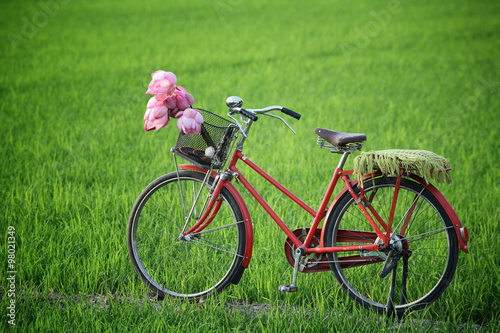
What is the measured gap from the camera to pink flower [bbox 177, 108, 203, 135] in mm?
2934

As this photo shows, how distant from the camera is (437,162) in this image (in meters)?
2.81

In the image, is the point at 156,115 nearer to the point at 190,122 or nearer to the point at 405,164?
the point at 190,122

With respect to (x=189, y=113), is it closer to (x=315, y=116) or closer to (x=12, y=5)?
(x=315, y=116)

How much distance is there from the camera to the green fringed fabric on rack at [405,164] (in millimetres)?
2779

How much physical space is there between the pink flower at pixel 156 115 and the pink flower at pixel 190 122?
4.8 inches

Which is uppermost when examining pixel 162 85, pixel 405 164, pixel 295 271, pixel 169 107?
pixel 162 85

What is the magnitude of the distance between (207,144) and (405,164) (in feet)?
3.98

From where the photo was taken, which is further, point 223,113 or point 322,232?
point 223,113

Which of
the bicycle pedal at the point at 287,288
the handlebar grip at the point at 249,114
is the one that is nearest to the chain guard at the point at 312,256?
the bicycle pedal at the point at 287,288

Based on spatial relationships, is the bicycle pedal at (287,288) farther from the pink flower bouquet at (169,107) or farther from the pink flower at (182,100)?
the pink flower at (182,100)

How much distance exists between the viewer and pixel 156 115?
118 inches

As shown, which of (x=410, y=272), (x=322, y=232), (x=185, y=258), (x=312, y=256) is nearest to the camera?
(x=322, y=232)

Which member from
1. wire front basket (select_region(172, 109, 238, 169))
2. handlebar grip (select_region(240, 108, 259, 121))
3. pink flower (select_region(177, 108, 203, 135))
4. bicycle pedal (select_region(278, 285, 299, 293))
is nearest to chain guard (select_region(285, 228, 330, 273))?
bicycle pedal (select_region(278, 285, 299, 293))

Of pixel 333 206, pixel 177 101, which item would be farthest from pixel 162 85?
pixel 333 206
